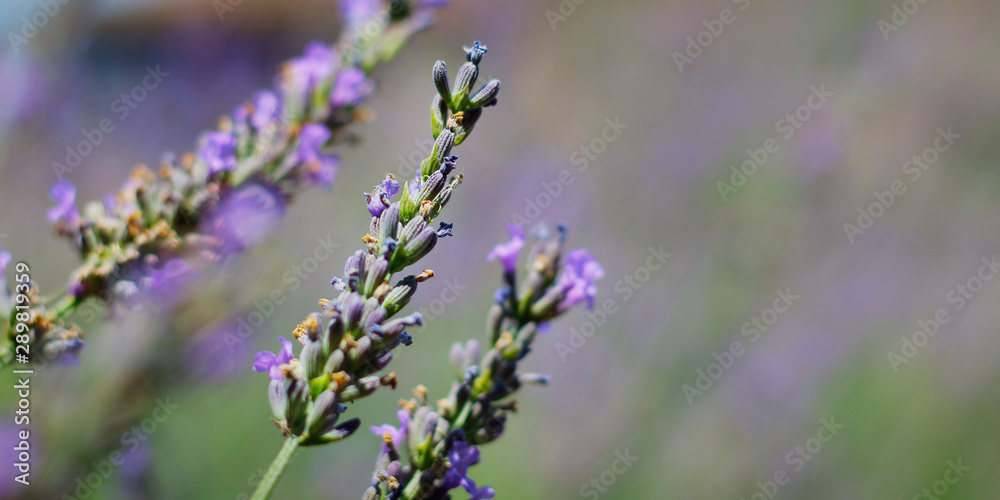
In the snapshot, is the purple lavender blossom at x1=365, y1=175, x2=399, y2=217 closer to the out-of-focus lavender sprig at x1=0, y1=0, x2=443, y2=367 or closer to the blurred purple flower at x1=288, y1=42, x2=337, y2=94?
the out-of-focus lavender sprig at x1=0, y1=0, x2=443, y2=367

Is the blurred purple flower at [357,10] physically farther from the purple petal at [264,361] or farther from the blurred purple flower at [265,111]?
the purple petal at [264,361]

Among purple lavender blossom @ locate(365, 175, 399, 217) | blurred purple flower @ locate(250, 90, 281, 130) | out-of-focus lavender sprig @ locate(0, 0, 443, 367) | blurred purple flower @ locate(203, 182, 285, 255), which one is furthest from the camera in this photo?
blurred purple flower @ locate(250, 90, 281, 130)

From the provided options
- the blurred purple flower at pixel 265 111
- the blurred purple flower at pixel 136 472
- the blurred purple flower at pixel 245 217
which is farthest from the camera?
the blurred purple flower at pixel 136 472

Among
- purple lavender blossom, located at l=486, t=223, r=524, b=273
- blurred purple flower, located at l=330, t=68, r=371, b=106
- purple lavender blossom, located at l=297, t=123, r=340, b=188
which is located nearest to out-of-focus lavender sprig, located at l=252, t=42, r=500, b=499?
purple lavender blossom, located at l=486, t=223, r=524, b=273

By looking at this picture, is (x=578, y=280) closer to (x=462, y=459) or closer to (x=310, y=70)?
(x=462, y=459)

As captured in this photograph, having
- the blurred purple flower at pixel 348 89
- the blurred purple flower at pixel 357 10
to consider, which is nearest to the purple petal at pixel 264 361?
the blurred purple flower at pixel 348 89

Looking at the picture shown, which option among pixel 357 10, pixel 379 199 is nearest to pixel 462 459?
pixel 379 199

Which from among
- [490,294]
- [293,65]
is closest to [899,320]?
[490,294]
